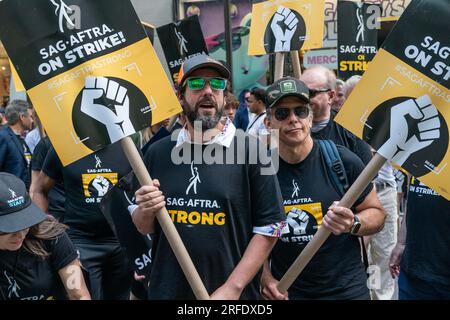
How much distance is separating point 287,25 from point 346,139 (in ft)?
4.87

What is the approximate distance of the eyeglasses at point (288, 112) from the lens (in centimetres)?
332

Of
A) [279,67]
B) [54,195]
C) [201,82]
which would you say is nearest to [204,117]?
[201,82]

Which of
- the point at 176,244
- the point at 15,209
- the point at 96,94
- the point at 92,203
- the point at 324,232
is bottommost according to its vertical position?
the point at 92,203

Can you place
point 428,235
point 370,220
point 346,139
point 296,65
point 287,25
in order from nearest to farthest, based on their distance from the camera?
1. point 370,220
2. point 428,235
3. point 346,139
4. point 296,65
5. point 287,25

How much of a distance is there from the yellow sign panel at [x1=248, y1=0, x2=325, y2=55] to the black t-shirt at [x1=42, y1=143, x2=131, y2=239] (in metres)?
1.72

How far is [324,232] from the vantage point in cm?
293

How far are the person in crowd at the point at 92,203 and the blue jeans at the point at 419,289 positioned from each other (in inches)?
82.8

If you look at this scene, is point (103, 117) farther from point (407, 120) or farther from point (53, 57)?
point (407, 120)

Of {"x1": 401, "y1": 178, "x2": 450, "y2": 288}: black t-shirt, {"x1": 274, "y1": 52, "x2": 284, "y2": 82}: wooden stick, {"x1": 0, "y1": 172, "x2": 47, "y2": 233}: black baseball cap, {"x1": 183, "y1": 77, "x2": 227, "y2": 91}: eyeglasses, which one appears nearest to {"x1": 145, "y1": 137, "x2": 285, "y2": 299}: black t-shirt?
{"x1": 183, "y1": 77, "x2": 227, "y2": 91}: eyeglasses

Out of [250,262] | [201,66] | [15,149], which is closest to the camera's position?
[250,262]

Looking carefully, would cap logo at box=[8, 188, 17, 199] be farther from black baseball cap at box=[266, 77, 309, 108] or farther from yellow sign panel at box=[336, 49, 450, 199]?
yellow sign panel at box=[336, 49, 450, 199]

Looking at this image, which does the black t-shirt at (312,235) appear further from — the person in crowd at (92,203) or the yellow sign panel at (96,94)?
the person in crowd at (92,203)

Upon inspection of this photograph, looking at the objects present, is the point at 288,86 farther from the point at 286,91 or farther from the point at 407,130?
the point at 407,130

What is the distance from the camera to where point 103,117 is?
2904 mm
